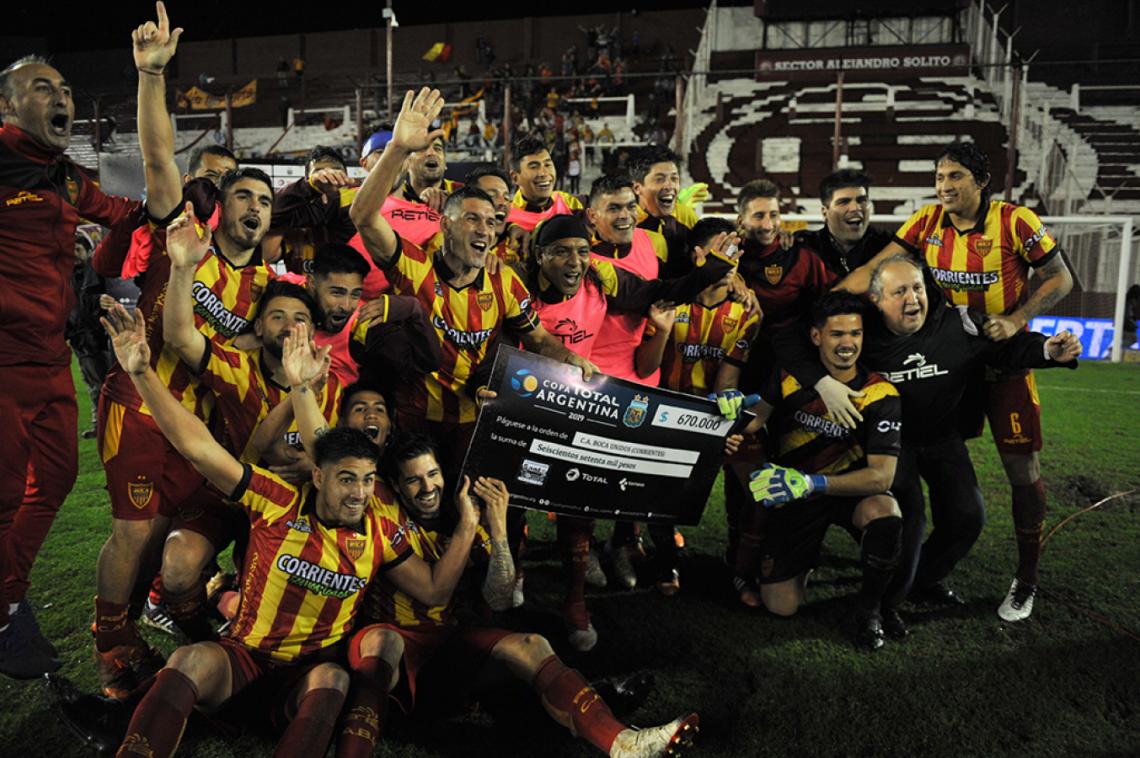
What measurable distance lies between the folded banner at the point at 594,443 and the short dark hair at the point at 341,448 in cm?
76

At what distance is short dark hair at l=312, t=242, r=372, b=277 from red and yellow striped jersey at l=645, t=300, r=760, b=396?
173cm

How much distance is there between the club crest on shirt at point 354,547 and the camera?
10.3 ft

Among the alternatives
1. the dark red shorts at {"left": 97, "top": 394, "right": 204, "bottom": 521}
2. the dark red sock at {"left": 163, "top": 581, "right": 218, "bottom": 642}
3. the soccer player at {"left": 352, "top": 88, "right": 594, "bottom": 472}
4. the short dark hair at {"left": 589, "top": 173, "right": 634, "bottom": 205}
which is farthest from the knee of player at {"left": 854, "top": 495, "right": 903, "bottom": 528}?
the dark red shorts at {"left": 97, "top": 394, "right": 204, "bottom": 521}

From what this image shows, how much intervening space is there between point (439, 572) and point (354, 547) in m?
0.39

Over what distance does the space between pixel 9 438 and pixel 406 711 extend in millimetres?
2098

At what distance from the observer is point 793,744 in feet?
10.2

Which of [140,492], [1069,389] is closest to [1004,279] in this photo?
[140,492]

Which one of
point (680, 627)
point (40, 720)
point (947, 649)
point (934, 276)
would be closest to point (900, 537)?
point (947, 649)

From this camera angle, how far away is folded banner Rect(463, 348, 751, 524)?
3.84 meters

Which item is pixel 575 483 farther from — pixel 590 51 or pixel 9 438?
pixel 590 51

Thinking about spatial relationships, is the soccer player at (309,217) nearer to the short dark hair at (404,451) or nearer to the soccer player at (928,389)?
the short dark hair at (404,451)

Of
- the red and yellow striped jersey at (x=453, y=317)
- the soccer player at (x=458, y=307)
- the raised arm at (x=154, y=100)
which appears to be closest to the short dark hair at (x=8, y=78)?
the raised arm at (x=154, y=100)

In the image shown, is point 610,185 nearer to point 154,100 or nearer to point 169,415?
point 154,100

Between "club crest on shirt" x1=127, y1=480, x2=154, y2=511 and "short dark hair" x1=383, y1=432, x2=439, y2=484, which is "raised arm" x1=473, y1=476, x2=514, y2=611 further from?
"club crest on shirt" x1=127, y1=480, x2=154, y2=511
